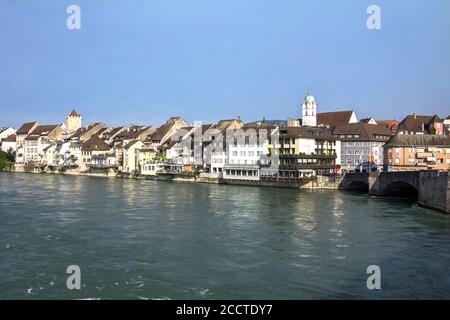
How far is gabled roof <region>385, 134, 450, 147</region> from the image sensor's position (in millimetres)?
82188

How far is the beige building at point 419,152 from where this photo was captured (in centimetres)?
8138

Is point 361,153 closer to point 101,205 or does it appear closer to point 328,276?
point 101,205

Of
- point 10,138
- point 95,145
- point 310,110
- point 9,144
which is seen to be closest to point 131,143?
point 95,145

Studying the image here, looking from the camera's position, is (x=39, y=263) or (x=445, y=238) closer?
(x=39, y=263)

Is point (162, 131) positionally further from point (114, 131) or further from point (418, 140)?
point (418, 140)

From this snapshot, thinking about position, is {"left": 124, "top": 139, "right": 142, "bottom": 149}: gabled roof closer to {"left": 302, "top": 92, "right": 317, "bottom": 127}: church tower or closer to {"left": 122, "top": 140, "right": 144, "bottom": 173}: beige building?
{"left": 122, "top": 140, "right": 144, "bottom": 173}: beige building

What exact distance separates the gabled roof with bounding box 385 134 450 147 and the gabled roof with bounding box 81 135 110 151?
276 ft

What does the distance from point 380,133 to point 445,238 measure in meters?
73.5

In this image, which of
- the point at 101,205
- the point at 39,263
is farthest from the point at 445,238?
the point at 101,205

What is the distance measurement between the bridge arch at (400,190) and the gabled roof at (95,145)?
9136cm

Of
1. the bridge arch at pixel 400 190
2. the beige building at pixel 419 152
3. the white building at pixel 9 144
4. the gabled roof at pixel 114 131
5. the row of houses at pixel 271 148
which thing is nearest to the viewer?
the bridge arch at pixel 400 190

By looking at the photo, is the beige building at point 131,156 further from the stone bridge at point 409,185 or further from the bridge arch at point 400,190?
the bridge arch at point 400,190

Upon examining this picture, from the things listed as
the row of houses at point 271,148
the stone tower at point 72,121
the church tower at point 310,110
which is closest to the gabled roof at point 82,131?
the row of houses at point 271,148
